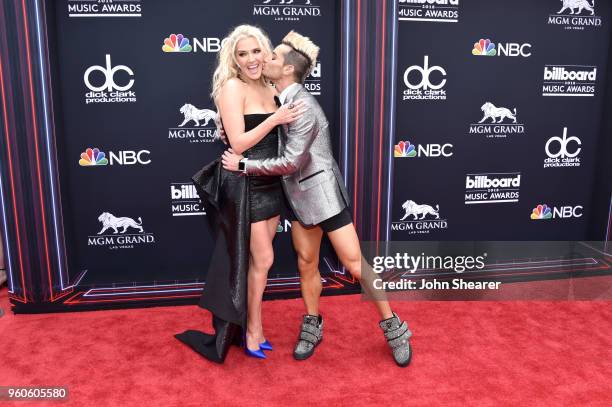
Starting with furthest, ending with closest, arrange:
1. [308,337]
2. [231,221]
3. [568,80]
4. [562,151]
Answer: [562,151] → [568,80] → [308,337] → [231,221]

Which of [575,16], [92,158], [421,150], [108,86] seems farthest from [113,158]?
[575,16]

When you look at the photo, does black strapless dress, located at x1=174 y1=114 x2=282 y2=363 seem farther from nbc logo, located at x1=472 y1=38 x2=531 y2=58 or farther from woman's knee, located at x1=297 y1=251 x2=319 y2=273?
nbc logo, located at x1=472 y1=38 x2=531 y2=58

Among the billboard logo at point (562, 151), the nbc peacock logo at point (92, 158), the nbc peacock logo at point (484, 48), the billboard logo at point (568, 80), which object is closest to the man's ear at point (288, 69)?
the nbc peacock logo at point (92, 158)

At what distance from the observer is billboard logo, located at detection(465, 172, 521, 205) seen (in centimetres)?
398

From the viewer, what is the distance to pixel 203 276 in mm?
3750

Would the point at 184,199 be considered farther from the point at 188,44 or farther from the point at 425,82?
the point at 425,82

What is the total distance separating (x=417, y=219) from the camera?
3.94 m

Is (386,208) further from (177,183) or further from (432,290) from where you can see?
(177,183)

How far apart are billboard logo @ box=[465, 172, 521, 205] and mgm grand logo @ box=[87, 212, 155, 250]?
7.85 feet

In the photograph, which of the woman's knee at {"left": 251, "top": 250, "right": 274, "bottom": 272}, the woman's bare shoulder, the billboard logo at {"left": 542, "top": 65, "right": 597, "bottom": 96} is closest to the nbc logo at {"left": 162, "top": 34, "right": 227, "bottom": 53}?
the woman's bare shoulder

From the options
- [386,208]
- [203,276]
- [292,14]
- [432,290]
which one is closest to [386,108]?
[386,208]

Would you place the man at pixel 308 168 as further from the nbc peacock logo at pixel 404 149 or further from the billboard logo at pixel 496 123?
the billboard logo at pixel 496 123

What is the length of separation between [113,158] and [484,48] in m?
2.75

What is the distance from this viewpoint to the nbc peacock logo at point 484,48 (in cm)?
378
